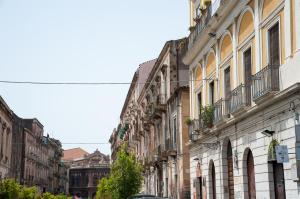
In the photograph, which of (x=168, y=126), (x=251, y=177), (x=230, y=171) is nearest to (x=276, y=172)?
(x=251, y=177)

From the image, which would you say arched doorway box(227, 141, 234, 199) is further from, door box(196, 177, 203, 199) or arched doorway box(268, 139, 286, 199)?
arched doorway box(268, 139, 286, 199)

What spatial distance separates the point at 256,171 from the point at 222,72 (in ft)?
18.4

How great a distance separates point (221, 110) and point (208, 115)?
147 cm

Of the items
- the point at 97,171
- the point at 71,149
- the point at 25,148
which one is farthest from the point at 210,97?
the point at 71,149

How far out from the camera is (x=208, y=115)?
22.8 meters

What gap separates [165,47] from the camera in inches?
1506

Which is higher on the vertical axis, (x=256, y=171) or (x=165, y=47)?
(x=165, y=47)

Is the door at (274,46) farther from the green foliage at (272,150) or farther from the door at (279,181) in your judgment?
the door at (279,181)

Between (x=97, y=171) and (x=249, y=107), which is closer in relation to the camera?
(x=249, y=107)

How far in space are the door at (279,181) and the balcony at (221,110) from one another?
427 centimetres

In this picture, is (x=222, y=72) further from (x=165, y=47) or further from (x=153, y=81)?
(x=153, y=81)

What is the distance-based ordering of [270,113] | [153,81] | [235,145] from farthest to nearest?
[153,81], [235,145], [270,113]

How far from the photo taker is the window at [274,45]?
16.2 meters

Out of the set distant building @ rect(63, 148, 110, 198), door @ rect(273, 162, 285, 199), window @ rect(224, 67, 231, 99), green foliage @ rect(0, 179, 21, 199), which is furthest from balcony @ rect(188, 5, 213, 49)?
distant building @ rect(63, 148, 110, 198)
